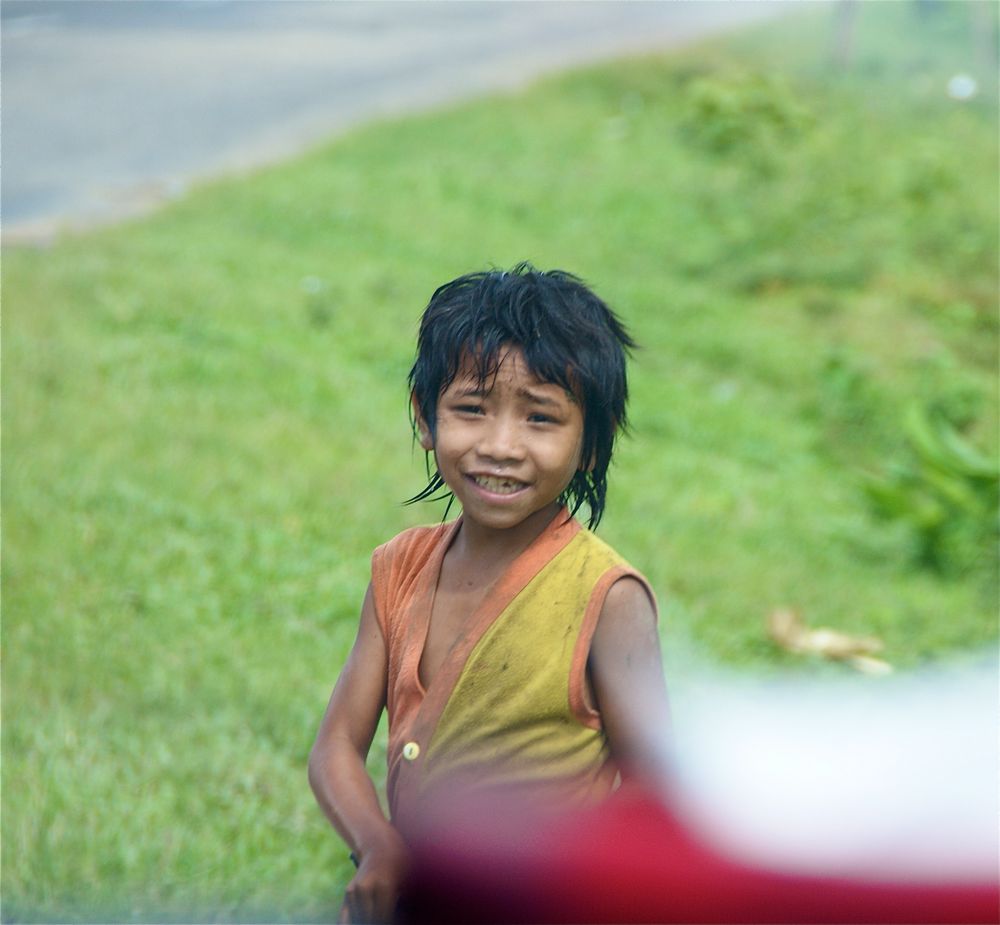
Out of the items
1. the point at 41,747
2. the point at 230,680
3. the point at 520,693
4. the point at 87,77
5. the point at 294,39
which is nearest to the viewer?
the point at 520,693

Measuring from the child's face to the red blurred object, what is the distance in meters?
0.34

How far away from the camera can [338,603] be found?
3555mm

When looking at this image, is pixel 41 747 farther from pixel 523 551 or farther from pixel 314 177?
pixel 314 177

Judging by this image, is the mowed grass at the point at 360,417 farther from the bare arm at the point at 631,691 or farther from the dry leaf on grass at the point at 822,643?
the bare arm at the point at 631,691

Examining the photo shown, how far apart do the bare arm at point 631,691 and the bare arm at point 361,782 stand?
26cm

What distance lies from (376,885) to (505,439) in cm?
48

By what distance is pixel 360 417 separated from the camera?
466 cm

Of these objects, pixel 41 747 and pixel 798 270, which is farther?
pixel 798 270

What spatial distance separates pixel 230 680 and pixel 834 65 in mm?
7987

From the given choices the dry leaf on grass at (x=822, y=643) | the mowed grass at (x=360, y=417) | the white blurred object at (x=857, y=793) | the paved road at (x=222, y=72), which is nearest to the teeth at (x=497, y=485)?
the white blurred object at (x=857, y=793)

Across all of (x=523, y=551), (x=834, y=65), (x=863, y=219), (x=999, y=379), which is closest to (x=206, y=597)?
(x=523, y=551)

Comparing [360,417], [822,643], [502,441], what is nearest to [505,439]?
[502,441]

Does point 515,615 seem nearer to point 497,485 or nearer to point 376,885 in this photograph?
point 497,485

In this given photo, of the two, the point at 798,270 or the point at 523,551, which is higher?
the point at 798,270
